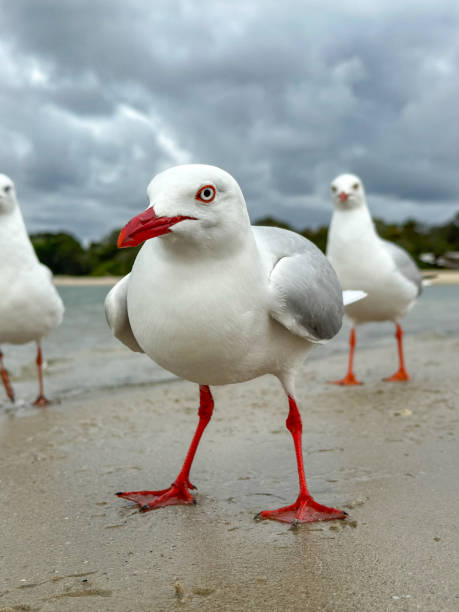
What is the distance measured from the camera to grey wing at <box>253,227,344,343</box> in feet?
8.95

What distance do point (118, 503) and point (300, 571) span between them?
1181 mm

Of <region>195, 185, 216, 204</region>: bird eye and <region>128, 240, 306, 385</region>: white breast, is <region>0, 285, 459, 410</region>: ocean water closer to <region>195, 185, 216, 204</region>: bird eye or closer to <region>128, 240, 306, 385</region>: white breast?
<region>128, 240, 306, 385</region>: white breast

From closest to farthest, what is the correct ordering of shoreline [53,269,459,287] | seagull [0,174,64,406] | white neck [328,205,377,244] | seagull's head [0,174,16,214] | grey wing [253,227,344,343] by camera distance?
grey wing [253,227,344,343] < seagull [0,174,64,406] < seagull's head [0,174,16,214] < white neck [328,205,377,244] < shoreline [53,269,459,287]

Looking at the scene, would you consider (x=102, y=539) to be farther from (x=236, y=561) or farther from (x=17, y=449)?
(x=17, y=449)

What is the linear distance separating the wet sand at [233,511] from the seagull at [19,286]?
0.88 metres

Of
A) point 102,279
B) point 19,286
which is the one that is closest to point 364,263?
point 19,286

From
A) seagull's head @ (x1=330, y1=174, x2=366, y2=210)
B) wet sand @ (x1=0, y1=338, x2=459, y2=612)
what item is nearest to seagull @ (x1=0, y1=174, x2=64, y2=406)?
wet sand @ (x1=0, y1=338, x2=459, y2=612)

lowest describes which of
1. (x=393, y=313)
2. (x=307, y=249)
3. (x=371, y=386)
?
(x=371, y=386)

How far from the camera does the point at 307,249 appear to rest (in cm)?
316

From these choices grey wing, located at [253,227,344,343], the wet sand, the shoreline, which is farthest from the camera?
the shoreline

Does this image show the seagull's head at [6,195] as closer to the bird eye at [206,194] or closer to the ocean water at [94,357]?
the ocean water at [94,357]

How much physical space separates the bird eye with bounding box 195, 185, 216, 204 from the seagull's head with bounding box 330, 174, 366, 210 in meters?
4.64

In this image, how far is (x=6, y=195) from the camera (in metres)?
5.96

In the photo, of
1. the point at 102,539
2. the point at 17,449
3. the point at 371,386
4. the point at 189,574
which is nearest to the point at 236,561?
the point at 189,574
